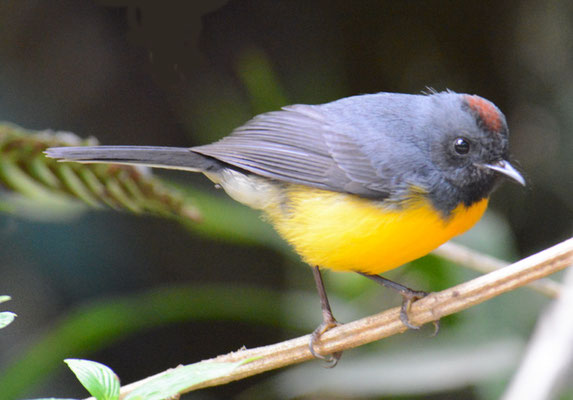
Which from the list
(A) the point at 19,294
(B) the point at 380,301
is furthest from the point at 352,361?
Answer: (A) the point at 19,294

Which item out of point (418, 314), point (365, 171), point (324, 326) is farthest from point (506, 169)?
point (324, 326)

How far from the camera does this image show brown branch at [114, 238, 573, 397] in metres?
2.23

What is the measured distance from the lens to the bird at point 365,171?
2.75 metres

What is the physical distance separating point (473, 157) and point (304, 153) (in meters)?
0.72

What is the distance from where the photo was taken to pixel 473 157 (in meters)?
2.83

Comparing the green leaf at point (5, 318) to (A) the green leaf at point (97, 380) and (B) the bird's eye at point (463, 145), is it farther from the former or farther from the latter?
(B) the bird's eye at point (463, 145)

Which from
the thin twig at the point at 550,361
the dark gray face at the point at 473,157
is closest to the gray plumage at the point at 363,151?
the dark gray face at the point at 473,157

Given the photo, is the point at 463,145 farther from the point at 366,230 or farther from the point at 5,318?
the point at 5,318

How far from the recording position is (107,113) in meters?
4.98

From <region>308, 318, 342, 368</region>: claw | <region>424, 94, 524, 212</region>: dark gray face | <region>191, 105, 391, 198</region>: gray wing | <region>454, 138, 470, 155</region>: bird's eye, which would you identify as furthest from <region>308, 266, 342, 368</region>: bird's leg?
<region>454, 138, 470, 155</region>: bird's eye

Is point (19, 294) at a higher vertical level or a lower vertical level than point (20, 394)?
higher

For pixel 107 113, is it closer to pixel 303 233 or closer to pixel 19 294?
pixel 19 294

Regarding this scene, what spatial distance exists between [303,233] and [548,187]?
2.67 m

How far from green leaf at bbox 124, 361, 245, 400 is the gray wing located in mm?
1419
